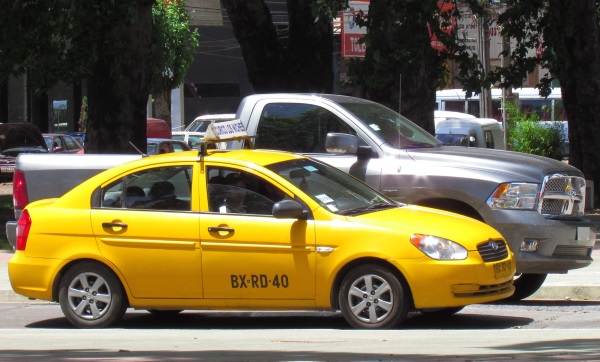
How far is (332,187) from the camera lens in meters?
9.03

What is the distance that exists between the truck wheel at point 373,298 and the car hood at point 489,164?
1.86 meters

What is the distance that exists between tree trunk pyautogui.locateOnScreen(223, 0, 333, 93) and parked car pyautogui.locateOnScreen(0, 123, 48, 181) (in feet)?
55.4

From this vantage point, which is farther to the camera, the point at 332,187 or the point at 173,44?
the point at 173,44

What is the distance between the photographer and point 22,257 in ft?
30.5

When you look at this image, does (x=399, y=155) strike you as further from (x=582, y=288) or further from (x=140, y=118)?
(x=140, y=118)

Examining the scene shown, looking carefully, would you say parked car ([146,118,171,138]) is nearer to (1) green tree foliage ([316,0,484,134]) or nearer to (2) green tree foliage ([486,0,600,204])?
(2) green tree foliage ([486,0,600,204])

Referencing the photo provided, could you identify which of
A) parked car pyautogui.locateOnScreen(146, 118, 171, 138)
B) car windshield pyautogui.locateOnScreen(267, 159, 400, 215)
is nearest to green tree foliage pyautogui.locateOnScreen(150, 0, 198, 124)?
parked car pyautogui.locateOnScreen(146, 118, 171, 138)

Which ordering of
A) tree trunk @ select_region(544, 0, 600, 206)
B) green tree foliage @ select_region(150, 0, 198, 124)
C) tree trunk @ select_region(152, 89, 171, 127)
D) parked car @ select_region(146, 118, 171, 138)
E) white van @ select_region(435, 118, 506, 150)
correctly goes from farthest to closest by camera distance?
tree trunk @ select_region(152, 89, 171, 127)
green tree foliage @ select_region(150, 0, 198, 124)
parked car @ select_region(146, 118, 171, 138)
white van @ select_region(435, 118, 506, 150)
tree trunk @ select_region(544, 0, 600, 206)

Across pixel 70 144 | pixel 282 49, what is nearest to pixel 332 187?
pixel 282 49

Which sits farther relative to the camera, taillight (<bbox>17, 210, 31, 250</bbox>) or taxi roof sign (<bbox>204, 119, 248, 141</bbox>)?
taxi roof sign (<bbox>204, 119, 248, 141</bbox>)

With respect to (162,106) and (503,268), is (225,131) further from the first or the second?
(162,106)

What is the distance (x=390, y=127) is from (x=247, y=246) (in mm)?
2607

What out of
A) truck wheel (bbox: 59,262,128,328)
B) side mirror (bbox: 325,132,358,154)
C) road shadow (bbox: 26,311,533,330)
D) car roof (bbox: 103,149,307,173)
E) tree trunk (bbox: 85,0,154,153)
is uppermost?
tree trunk (bbox: 85,0,154,153)

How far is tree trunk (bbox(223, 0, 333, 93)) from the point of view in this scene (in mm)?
17703
